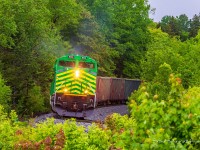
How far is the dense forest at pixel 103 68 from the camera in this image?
611 centimetres

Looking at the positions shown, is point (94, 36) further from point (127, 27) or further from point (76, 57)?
point (76, 57)

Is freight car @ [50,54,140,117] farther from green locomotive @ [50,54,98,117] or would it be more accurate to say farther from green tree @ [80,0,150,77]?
green tree @ [80,0,150,77]

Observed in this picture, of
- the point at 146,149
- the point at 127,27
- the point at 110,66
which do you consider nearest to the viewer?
the point at 146,149

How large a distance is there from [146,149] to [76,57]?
77.1 ft

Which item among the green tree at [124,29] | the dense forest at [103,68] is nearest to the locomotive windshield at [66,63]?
the dense forest at [103,68]

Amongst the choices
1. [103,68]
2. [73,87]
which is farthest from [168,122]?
[103,68]

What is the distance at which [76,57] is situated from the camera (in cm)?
2916

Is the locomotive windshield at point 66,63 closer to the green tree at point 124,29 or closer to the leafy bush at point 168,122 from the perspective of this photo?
the leafy bush at point 168,122

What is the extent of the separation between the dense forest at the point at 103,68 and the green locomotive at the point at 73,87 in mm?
3500

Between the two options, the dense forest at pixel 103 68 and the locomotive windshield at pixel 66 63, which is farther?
the locomotive windshield at pixel 66 63

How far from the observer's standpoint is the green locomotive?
28750mm

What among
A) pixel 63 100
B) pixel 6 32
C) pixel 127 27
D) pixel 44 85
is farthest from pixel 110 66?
pixel 63 100

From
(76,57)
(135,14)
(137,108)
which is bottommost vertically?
(137,108)

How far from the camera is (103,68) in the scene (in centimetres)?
5284
